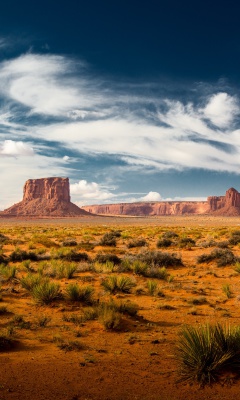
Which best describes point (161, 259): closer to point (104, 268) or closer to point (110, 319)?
point (104, 268)

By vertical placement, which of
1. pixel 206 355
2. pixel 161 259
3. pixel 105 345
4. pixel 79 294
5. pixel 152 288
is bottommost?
pixel 105 345

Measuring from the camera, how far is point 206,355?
4926mm

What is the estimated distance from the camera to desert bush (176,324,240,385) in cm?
492

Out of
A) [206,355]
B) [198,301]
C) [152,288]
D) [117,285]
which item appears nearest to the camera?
[206,355]

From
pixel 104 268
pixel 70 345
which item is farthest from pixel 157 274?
pixel 70 345

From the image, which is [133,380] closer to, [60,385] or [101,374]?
[101,374]

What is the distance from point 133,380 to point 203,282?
901cm

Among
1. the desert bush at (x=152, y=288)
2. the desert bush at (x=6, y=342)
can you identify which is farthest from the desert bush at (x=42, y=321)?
the desert bush at (x=152, y=288)

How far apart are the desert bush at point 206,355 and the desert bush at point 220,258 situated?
12.0 metres

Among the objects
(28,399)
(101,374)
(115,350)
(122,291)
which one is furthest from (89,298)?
(28,399)

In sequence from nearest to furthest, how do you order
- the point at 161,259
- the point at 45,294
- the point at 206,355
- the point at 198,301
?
the point at 206,355, the point at 45,294, the point at 198,301, the point at 161,259

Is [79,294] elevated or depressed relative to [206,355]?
depressed

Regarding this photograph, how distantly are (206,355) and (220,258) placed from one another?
13.4 metres

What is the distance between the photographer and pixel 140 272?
14375mm
